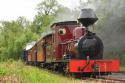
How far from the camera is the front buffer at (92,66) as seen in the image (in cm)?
1477

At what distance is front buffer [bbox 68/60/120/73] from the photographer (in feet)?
48.4

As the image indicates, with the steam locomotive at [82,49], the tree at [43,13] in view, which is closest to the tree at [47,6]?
the tree at [43,13]

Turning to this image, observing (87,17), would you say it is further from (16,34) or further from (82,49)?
(16,34)

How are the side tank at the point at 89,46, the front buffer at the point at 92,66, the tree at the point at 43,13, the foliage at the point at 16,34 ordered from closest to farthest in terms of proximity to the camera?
the front buffer at the point at 92,66 → the side tank at the point at 89,46 → the foliage at the point at 16,34 → the tree at the point at 43,13

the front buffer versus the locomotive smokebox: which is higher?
the locomotive smokebox

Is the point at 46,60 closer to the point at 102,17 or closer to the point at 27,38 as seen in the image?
the point at 102,17

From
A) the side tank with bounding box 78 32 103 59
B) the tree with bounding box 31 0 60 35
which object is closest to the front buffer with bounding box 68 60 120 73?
the side tank with bounding box 78 32 103 59

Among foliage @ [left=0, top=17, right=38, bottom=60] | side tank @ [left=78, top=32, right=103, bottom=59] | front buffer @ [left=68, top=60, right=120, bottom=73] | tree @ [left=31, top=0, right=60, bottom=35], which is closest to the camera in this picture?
front buffer @ [left=68, top=60, right=120, bottom=73]

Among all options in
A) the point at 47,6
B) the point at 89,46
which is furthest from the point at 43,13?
A: the point at 89,46

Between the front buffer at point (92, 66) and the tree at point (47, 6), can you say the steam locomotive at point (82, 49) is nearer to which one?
the front buffer at point (92, 66)

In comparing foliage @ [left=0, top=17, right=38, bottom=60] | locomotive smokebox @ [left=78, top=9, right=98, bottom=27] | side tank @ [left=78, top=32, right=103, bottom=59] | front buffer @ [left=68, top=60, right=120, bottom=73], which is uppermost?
foliage @ [left=0, top=17, right=38, bottom=60]

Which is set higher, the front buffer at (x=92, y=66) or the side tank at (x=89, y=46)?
the side tank at (x=89, y=46)

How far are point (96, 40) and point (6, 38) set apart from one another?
49.4 meters

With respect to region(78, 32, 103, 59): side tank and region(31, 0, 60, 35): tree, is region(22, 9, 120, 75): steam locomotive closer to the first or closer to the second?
region(78, 32, 103, 59): side tank
